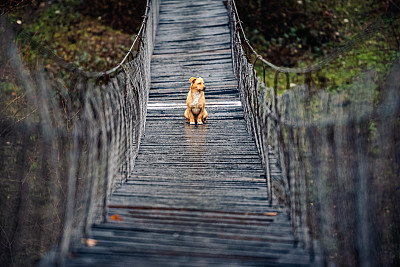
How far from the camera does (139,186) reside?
2.54 meters

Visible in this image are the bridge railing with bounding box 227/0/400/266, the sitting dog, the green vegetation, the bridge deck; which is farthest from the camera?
the green vegetation

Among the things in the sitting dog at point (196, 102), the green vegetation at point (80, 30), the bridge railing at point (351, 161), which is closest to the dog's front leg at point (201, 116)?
the sitting dog at point (196, 102)

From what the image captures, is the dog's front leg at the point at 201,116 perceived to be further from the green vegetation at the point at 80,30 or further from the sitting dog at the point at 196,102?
the green vegetation at the point at 80,30

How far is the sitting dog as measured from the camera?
3.69m

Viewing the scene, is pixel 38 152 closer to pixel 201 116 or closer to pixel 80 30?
pixel 201 116

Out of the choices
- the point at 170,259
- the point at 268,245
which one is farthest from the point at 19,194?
the point at 268,245

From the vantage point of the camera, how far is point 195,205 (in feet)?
7.30

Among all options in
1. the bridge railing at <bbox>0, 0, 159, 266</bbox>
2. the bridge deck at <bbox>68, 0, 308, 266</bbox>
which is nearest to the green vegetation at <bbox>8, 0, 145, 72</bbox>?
the bridge railing at <bbox>0, 0, 159, 266</bbox>

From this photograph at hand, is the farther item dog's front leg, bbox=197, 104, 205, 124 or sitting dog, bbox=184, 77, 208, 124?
dog's front leg, bbox=197, 104, 205, 124

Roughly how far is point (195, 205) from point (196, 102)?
172 centimetres

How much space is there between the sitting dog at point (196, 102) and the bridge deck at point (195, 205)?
90 millimetres

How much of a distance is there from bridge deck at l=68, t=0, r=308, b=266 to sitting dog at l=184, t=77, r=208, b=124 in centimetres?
9

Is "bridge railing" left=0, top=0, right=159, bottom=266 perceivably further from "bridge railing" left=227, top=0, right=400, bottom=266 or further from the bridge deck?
"bridge railing" left=227, top=0, right=400, bottom=266

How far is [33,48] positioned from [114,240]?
4689 millimetres
